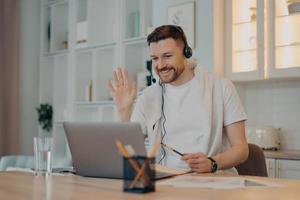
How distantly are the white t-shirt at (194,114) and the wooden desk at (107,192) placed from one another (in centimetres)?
63

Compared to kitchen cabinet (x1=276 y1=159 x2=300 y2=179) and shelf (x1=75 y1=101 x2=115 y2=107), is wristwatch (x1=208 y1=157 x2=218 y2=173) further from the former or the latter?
shelf (x1=75 y1=101 x2=115 y2=107)

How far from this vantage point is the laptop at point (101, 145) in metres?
1.38

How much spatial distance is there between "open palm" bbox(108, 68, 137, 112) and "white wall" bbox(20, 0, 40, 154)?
3478mm

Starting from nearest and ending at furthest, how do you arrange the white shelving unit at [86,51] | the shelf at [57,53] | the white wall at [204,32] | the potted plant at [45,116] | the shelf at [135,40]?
the white wall at [204,32]
the shelf at [135,40]
the white shelving unit at [86,51]
the shelf at [57,53]
the potted plant at [45,116]

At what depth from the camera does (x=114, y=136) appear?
4.69 ft

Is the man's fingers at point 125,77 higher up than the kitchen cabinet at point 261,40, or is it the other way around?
the kitchen cabinet at point 261,40

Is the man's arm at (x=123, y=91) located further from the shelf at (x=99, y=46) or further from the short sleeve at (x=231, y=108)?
the shelf at (x=99, y=46)

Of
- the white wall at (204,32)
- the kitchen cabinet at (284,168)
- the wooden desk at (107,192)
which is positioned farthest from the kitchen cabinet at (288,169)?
the wooden desk at (107,192)

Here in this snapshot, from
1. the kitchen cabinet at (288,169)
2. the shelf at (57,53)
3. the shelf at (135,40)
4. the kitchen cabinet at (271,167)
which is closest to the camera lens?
the kitchen cabinet at (288,169)

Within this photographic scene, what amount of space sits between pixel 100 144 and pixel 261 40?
2316 millimetres

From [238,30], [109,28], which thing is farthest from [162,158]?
[109,28]

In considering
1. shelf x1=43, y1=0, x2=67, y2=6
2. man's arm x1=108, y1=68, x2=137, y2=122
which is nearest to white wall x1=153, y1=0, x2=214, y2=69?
man's arm x1=108, y1=68, x2=137, y2=122

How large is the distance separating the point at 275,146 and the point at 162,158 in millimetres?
1645

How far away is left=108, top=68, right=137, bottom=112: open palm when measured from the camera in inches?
79.9
